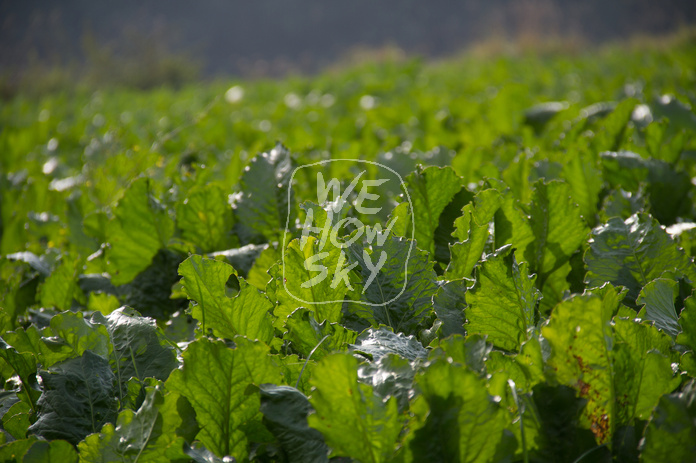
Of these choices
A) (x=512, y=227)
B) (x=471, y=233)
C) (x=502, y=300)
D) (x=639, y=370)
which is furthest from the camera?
(x=512, y=227)

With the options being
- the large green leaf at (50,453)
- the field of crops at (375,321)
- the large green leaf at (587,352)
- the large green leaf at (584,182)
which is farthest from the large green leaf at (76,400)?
the large green leaf at (584,182)

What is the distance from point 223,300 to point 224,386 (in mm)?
194

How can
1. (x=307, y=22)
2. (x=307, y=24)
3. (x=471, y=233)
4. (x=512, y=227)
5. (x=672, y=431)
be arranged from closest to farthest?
(x=672, y=431), (x=471, y=233), (x=512, y=227), (x=307, y=24), (x=307, y=22)

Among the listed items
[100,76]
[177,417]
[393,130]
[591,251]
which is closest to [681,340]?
[591,251]

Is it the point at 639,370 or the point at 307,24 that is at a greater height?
the point at 639,370

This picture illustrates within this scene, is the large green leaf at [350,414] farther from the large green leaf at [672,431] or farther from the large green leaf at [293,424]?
the large green leaf at [672,431]

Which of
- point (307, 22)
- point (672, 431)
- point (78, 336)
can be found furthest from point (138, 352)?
point (307, 22)

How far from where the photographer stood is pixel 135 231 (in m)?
1.46

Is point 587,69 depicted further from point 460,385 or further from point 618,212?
point 460,385

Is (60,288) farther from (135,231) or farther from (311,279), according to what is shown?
(311,279)

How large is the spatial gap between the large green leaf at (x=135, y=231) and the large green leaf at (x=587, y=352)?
104 centimetres

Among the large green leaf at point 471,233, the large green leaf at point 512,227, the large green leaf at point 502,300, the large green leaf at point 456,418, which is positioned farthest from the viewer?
the large green leaf at point 512,227

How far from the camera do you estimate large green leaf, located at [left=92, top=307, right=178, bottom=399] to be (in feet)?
3.43

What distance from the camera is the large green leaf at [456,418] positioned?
733 millimetres
